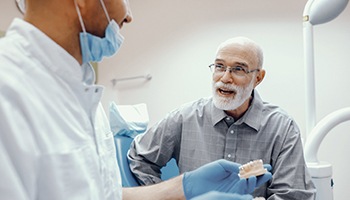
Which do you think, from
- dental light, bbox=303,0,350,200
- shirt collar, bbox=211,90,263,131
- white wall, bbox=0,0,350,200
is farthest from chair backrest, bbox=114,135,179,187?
white wall, bbox=0,0,350,200

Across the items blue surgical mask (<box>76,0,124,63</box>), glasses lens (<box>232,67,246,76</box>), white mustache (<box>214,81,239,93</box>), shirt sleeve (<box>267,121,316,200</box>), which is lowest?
shirt sleeve (<box>267,121,316,200</box>)

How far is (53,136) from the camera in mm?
599

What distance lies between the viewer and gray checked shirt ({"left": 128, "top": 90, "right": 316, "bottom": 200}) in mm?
1362

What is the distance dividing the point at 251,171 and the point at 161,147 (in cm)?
54

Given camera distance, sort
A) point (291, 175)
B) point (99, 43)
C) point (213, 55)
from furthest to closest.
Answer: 1. point (213, 55)
2. point (291, 175)
3. point (99, 43)

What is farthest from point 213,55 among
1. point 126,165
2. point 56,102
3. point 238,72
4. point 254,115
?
point 56,102

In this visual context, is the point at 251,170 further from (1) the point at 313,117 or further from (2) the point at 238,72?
(1) the point at 313,117

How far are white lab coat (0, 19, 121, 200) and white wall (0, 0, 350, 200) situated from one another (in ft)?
6.58

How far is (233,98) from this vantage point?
1.51m

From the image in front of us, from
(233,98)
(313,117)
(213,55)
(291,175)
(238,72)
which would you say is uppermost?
(213,55)

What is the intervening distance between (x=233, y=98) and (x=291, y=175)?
1.44 feet

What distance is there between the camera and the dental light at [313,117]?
1516mm

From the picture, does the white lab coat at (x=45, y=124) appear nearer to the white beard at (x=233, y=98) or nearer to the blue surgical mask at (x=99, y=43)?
the blue surgical mask at (x=99, y=43)

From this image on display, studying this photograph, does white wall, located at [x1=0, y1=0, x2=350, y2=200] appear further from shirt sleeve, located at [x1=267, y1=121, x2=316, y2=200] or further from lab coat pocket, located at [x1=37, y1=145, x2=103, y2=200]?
lab coat pocket, located at [x1=37, y1=145, x2=103, y2=200]
